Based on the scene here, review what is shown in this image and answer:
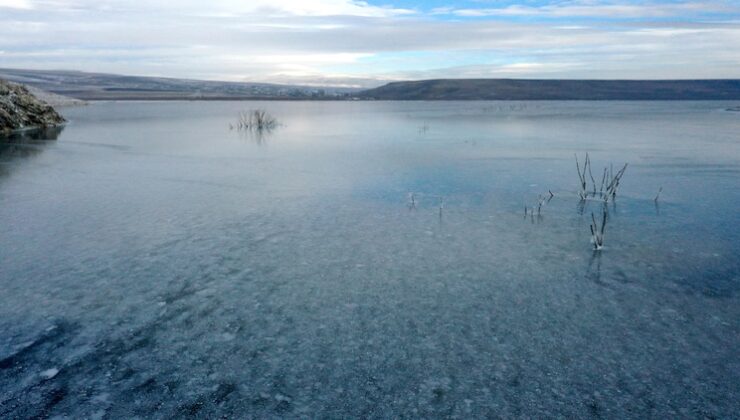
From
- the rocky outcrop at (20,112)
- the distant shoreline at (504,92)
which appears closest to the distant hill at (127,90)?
the distant shoreline at (504,92)

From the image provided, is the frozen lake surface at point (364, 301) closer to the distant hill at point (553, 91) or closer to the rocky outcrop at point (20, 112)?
the rocky outcrop at point (20, 112)

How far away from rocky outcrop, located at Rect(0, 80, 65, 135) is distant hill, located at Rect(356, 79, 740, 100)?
72440 mm

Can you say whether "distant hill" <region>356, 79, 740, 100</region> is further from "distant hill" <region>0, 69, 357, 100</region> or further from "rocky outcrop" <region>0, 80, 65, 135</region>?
"rocky outcrop" <region>0, 80, 65, 135</region>

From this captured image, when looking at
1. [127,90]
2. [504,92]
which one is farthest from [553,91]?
[127,90]

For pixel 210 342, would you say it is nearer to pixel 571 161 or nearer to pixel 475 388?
pixel 475 388

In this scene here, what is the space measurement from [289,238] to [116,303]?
8.51 feet

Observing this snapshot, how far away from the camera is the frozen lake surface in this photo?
142 inches

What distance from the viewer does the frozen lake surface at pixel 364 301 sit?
11.8 feet

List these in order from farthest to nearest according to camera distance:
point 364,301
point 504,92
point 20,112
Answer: point 504,92 < point 20,112 < point 364,301

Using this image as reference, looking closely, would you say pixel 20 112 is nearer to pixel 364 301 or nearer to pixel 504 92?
pixel 364 301

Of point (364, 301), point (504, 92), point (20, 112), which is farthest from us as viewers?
point (504, 92)

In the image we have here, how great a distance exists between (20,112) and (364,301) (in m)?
24.8

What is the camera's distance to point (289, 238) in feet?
23.4

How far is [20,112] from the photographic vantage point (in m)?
23.5
